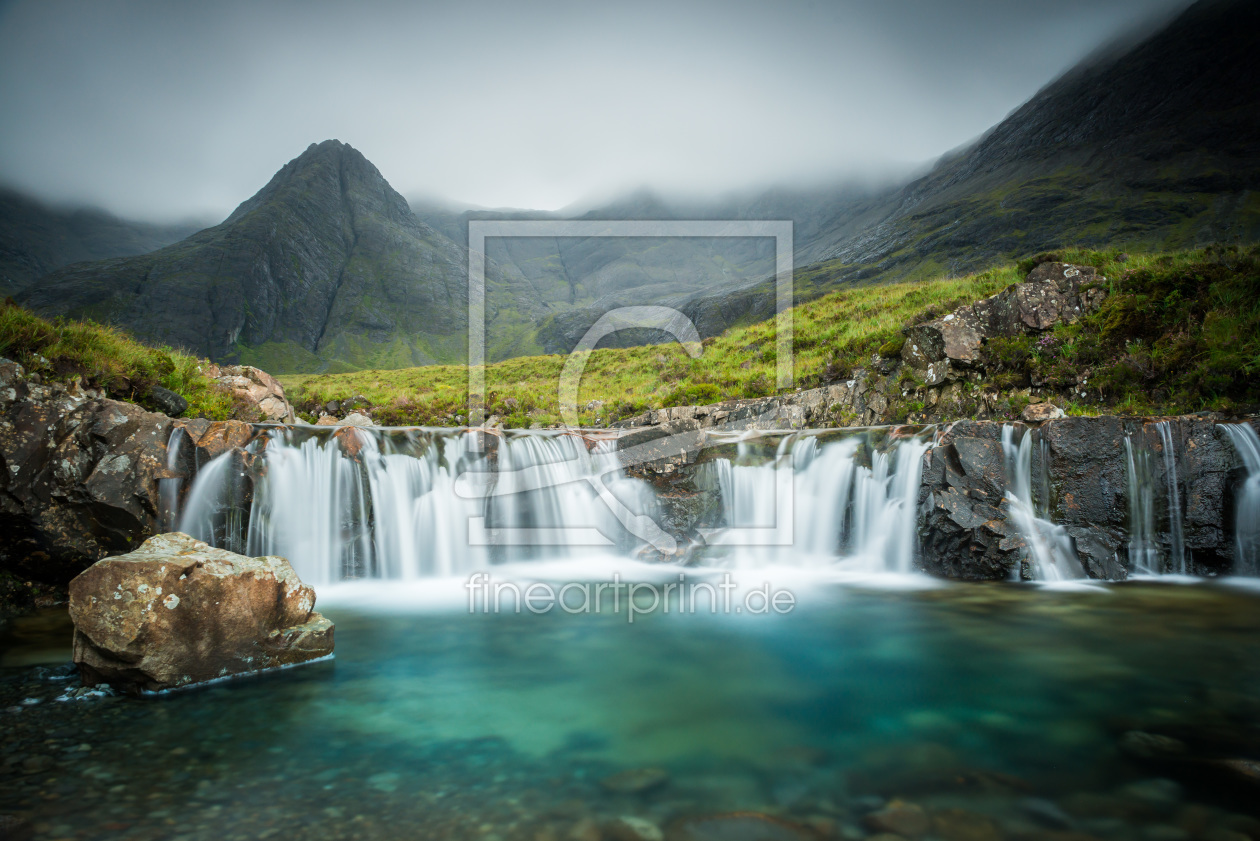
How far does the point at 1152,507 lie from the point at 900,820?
348 inches

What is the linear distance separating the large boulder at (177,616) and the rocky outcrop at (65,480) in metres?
3.29

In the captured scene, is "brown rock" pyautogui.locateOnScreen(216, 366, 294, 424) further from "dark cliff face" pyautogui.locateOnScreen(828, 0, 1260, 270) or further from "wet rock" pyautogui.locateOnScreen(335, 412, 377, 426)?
"dark cliff face" pyautogui.locateOnScreen(828, 0, 1260, 270)

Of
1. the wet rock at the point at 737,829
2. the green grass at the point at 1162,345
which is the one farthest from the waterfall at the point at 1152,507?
the wet rock at the point at 737,829

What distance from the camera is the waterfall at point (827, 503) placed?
33.1 feet

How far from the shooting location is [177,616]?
484 cm

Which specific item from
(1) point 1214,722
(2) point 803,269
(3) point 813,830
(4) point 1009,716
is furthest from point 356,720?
(2) point 803,269

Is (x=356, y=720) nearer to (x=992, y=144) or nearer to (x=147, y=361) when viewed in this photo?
(x=147, y=361)

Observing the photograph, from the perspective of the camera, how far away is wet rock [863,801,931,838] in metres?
3.19

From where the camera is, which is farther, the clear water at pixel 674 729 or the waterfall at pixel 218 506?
the waterfall at pixel 218 506

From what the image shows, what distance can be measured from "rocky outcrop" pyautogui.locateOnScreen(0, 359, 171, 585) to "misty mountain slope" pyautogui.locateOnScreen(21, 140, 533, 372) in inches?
4210

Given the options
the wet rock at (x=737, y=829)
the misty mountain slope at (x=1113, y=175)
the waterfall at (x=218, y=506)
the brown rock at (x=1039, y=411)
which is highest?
the misty mountain slope at (x=1113, y=175)

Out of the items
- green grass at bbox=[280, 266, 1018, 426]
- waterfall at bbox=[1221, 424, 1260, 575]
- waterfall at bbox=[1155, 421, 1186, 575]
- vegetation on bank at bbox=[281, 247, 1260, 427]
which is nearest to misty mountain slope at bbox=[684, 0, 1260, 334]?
green grass at bbox=[280, 266, 1018, 426]

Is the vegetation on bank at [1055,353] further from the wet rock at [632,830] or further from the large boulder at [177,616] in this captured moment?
the wet rock at [632,830]

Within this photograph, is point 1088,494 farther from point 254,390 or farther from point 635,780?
point 254,390
